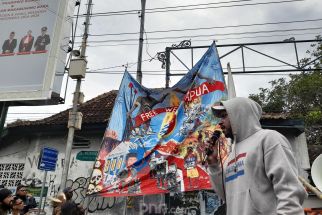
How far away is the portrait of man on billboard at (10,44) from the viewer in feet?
38.8

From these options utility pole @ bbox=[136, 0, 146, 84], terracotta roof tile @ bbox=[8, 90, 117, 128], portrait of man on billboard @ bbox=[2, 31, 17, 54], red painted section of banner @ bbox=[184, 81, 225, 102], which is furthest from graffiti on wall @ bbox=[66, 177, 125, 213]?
portrait of man on billboard @ bbox=[2, 31, 17, 54]

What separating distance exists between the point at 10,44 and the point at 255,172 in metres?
11.8

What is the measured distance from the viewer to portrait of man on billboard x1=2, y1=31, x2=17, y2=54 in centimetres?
1181

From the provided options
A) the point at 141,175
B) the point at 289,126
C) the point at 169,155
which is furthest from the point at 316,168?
the point at 141,175

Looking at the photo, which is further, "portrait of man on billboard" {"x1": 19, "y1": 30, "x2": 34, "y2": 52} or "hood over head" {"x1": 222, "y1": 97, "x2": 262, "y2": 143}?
"portrait of man on billboard" {"x1": 19, "y1": 30, "x2": 34, "y2": 52}

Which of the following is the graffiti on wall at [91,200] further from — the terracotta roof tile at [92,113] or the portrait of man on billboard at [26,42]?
the portrait of man on billboard at [26,42]

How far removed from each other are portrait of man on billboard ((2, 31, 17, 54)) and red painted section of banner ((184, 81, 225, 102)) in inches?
291

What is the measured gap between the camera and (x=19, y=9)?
40.2ft

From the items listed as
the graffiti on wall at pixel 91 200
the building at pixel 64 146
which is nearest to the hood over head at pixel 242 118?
the graffiti on wall at pixel 91 200

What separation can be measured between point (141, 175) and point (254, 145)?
5554 mm

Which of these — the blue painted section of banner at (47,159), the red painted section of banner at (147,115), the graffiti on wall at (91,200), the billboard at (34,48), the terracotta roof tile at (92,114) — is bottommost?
the graffiti on wall at (91,200)

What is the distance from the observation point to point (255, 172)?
211cm

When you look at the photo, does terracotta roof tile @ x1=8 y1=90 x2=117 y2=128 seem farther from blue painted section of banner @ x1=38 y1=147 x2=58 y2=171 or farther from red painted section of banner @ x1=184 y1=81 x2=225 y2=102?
red painted section of banner @ x1=184 y1=81 x2=225 y2=102

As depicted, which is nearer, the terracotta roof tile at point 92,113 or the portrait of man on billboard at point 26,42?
the portrait of man on billboard at point 26,42
